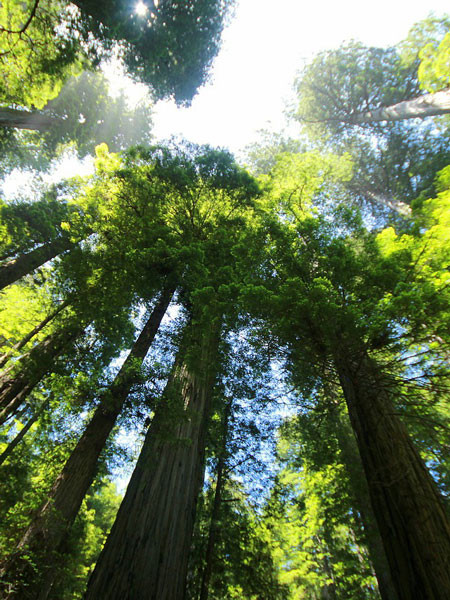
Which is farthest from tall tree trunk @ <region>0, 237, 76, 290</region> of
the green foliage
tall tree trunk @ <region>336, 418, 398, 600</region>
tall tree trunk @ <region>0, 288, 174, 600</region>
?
tall tree trunk @ <region>336, 418, 398, 600</region>

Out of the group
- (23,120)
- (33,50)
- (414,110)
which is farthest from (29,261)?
(414,110)

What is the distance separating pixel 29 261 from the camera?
9586 mm

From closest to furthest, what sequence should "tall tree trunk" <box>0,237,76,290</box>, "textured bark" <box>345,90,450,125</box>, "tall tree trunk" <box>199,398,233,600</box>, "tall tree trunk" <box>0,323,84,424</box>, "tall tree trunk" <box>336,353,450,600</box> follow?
"tall tree trunk" <box>336,353,450,600</box>, "tall tree trunk" <box>0,323,84,424</box>, "tall tree trunk" <box>199,398,233,600</box>, "textured bark" <box>345,90,450,125</box>, "tall tree trunk" <box>0,237,76,290</box>

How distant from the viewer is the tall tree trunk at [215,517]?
6.23 metres

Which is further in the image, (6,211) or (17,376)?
(6,211)

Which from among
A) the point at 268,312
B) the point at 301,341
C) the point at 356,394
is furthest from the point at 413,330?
the point at 268,312

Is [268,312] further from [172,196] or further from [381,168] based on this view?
[381,168]

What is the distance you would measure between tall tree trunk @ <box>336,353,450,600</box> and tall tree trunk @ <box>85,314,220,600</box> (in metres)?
2.17

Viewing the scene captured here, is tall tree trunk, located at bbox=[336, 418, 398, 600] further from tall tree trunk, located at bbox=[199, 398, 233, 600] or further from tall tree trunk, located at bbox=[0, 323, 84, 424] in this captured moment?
tall tree trunk, located at bbox=[0, 323, 84, 424]

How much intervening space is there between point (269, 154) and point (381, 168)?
5.10 metres

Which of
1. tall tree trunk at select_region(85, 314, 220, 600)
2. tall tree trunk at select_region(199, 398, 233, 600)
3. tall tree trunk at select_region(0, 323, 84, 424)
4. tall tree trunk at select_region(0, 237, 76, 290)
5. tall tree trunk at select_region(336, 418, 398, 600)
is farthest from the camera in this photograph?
tall tree trunk at select_region(0, 237, 76, 290)

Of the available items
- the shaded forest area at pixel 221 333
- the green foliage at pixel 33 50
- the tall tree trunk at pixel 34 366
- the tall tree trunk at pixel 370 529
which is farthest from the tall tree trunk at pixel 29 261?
the tall tree trunk at pixel 370 529

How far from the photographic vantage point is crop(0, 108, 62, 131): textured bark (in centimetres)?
1038

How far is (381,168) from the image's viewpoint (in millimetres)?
11172
